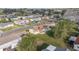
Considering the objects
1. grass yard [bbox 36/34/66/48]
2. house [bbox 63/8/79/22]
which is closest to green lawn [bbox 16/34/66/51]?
grass yard [bbox 36/34/66/48]

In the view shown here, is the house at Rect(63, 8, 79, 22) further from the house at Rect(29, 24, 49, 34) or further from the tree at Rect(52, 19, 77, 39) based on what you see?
the house at Rect(29, 24, 49, 34)

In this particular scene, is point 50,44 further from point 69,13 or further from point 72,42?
point 69,13

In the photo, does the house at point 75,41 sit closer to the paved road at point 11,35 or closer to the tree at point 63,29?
the tree at point 63,29

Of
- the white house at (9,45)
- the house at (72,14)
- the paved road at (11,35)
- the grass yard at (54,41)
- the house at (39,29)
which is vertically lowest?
the white house at (9,45)

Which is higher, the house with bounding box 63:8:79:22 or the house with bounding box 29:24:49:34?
the house with bounding box 63:8:79:22

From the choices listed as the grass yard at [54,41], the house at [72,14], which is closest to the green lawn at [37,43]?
the grass yard at [54,41]

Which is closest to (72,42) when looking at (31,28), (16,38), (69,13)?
(69,13)
